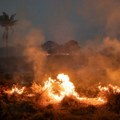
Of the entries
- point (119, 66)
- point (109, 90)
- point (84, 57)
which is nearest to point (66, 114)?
point (109, 90)

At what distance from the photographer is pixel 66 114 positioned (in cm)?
1967

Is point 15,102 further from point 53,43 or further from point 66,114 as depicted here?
point 53,43

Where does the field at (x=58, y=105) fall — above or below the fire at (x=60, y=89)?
below

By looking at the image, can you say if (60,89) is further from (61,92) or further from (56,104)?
(56,104)

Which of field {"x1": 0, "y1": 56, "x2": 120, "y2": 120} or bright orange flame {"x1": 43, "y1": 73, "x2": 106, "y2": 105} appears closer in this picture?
field {"x1": 0, "y1": 56, "x2": 120, "y2": 120}

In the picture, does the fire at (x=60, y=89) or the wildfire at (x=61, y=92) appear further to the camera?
the fire at (x=60, y=89)

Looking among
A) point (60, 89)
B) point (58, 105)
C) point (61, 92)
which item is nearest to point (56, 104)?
point (58, 105)

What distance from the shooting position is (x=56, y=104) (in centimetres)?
2302

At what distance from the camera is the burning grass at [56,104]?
19.5m

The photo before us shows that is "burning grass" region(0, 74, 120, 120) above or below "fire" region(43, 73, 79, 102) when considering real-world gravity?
below

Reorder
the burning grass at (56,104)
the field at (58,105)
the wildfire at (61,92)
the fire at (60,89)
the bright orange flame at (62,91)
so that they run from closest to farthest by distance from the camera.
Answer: the field at (58,105) → the burning grass at (56,104) → the wildfire at (61,92) → the bright orange flame at (62,91) → the fire at (60,89)

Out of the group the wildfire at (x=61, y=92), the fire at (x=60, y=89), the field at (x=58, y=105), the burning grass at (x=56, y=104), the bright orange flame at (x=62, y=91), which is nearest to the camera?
the field at (x=58, y=105)

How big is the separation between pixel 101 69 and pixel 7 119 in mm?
21475

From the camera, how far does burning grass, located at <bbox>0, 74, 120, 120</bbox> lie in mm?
19453
